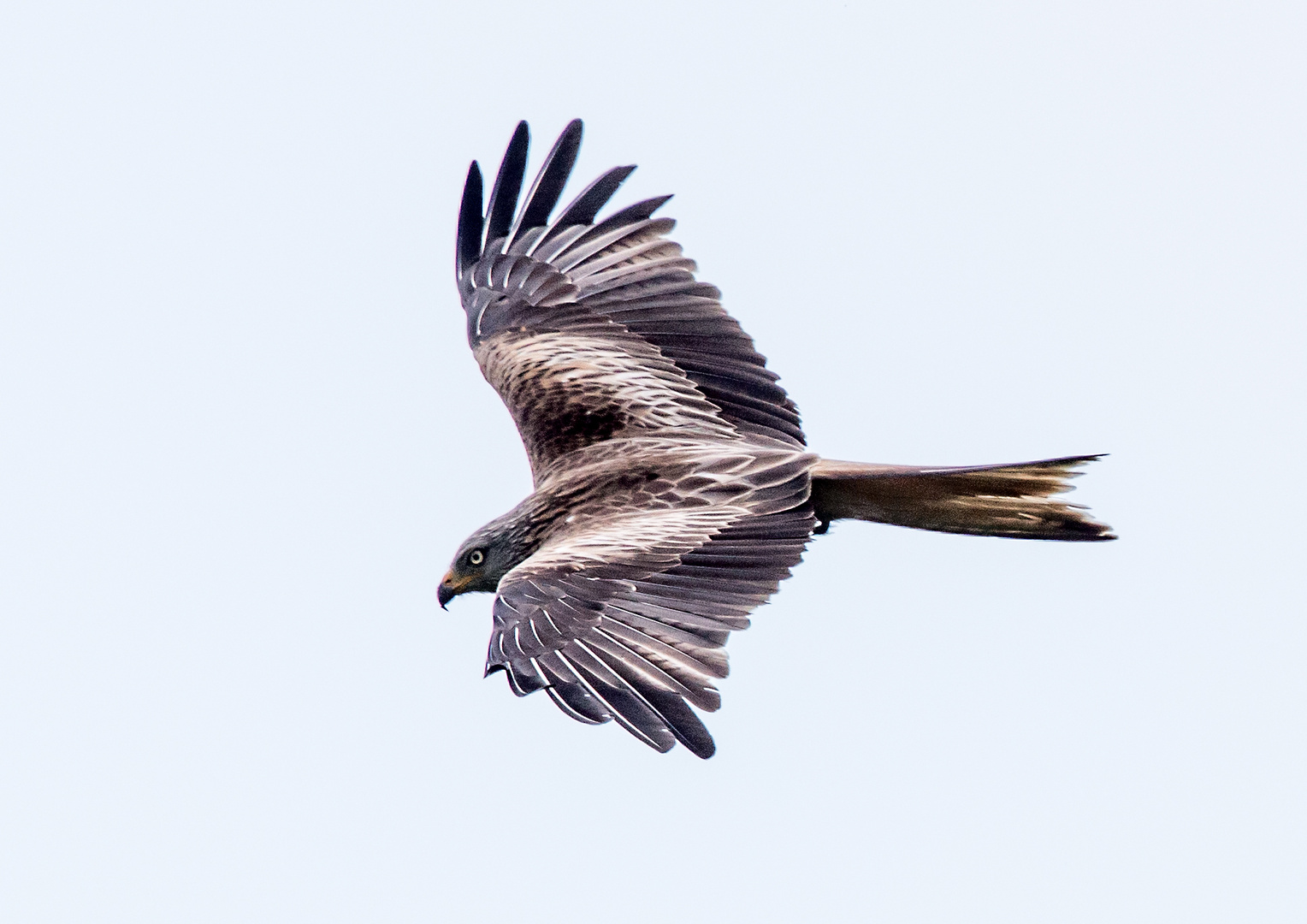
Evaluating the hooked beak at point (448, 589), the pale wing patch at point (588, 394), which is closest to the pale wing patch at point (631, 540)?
the hooked beak at point (448, 589)

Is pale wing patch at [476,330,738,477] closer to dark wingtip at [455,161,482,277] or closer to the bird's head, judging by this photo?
the bird's head

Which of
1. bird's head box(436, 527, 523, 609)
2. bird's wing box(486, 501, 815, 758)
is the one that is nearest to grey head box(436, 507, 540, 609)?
bird's head box(436, 527, 523, 609)

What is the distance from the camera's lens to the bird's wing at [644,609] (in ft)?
23.6

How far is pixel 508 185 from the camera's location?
1058 cm

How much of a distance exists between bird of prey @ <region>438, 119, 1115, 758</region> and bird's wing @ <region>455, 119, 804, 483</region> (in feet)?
0.03

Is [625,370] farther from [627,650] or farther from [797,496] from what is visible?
[627,650]

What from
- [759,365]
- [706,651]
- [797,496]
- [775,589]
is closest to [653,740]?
[706,651]

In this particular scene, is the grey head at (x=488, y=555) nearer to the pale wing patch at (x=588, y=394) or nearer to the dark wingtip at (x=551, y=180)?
the pale wing patch at (x=588, y=394)

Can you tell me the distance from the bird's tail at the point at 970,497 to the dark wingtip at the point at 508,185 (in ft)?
9.32

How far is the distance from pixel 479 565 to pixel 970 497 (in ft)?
7.91

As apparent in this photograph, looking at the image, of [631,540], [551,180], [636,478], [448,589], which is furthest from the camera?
[551,180]

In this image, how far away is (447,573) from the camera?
→ 927 centimetres

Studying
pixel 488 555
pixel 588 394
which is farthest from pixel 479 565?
pixel 588 394

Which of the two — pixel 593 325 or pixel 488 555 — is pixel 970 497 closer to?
pixel 488 555
